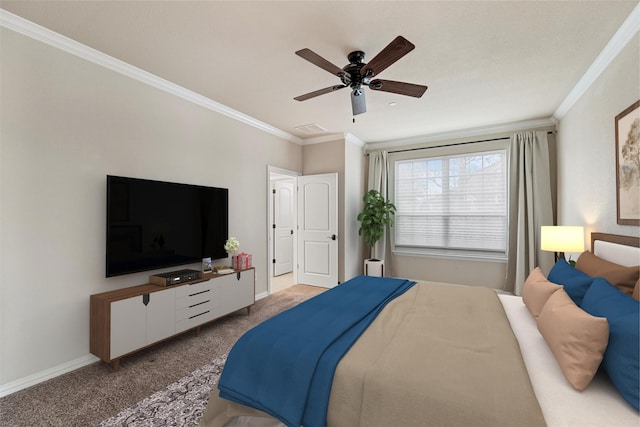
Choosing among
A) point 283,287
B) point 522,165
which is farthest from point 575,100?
point 283,287

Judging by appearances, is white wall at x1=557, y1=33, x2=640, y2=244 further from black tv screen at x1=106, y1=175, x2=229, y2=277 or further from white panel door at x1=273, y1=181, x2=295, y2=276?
white panel door at x1=273, y1=181, x2=295, y2=276

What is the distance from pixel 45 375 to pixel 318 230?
3.78 meters

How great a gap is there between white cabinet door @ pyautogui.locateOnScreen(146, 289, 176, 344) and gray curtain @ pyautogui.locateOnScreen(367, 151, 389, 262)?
3.67m

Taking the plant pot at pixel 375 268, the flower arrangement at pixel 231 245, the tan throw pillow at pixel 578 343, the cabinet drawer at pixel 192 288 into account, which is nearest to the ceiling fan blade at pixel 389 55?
the tan throw pillow at pixel 578 343

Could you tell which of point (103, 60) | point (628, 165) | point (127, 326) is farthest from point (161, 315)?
point (628, 165)

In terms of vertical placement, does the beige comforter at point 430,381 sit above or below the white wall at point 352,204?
below

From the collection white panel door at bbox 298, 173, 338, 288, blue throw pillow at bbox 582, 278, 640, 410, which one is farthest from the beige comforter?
white panel door at bbox 298, 173, 338, 288

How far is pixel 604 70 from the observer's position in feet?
8.57

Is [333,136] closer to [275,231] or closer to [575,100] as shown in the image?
[275,231]

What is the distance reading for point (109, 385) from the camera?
2205 millimetres

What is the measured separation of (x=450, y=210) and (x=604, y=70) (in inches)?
106

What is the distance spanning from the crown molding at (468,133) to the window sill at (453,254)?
195 centimetres

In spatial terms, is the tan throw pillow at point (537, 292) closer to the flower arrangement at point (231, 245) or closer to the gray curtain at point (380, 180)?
the flower arrangement at point (231, 245)

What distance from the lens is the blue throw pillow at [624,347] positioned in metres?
1.09
